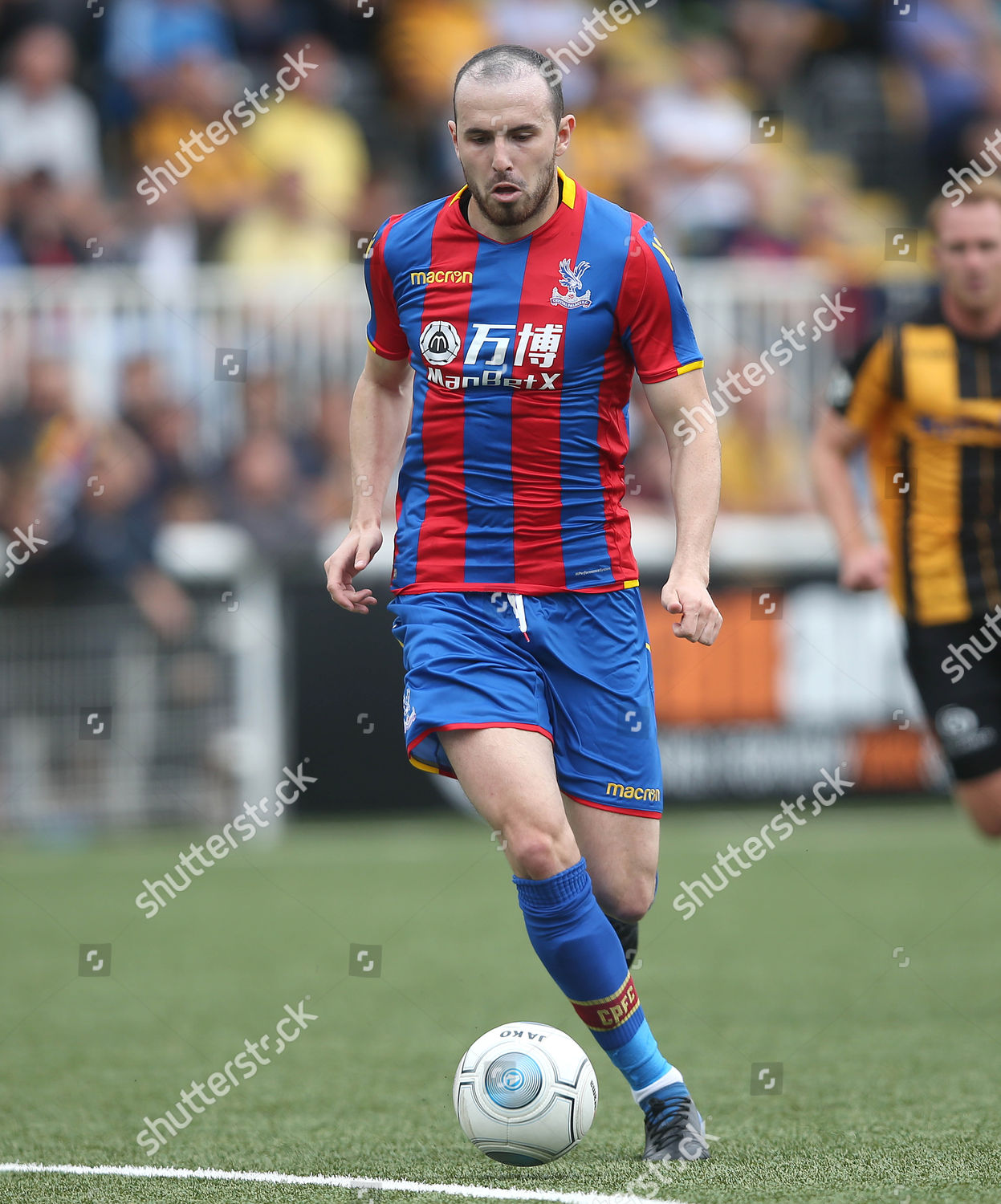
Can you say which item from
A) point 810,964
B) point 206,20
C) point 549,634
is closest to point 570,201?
point 549,634

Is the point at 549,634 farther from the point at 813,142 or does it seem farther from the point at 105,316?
the point at 813,142

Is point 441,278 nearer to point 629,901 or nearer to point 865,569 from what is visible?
point 629,901

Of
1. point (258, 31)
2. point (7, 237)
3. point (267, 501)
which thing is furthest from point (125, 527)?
point (258, 31)

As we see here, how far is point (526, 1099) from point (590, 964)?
1.07 ft

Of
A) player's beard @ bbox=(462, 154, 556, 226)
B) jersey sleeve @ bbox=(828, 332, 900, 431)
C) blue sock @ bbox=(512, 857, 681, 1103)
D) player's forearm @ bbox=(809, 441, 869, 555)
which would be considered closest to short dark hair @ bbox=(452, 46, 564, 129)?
player's beard @ bbox=(462, 154, 556, 226)

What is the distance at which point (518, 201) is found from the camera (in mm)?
4016

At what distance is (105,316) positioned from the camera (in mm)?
11188

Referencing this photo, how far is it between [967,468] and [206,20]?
926 cm

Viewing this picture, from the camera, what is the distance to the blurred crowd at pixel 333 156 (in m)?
10.9

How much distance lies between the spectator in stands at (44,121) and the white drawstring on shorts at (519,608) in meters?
9.01

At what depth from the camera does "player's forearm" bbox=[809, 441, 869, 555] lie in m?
6.25

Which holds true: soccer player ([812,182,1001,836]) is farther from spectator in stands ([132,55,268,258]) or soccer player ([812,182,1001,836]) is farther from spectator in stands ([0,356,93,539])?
spectator in stands ([132,55,268,258])

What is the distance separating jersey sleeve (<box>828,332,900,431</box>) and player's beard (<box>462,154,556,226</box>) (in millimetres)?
2318

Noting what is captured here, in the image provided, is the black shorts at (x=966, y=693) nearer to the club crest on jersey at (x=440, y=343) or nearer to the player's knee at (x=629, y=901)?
the player's knee at (x=629, y=901)
